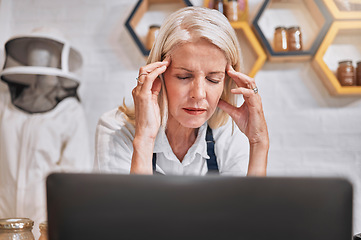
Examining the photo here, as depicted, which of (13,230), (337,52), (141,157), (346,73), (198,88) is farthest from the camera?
(337,52)

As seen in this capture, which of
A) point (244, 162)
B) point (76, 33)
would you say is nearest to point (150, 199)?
point (244, 162)

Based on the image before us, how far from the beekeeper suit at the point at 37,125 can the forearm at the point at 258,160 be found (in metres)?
1.45

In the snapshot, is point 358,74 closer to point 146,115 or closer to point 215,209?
point 146,115

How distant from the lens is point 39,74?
8.34 ft

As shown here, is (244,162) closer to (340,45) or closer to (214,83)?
(214,83)

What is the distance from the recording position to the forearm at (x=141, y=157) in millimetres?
1247

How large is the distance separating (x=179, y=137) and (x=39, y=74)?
1375 mm

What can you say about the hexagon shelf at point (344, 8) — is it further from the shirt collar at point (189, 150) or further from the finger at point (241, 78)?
the shirt collar at point (189, 150)

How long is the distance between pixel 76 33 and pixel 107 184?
99.1 inches

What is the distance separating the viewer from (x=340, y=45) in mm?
2607

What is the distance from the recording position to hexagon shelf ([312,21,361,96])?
245 cm

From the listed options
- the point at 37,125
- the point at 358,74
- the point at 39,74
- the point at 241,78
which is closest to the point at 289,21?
the point at 358,74

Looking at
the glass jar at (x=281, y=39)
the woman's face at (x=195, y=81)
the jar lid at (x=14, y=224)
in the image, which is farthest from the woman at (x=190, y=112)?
the glass jar at (x=281, y=39)

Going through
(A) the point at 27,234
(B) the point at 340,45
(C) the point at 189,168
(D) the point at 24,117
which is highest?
(B) the point at 340,45
